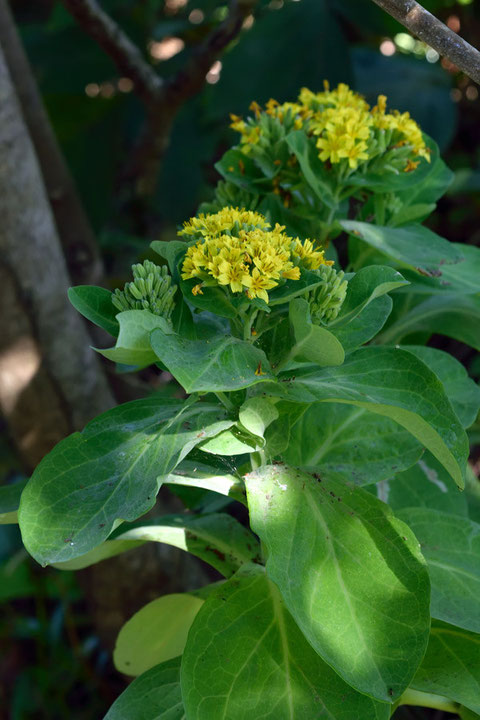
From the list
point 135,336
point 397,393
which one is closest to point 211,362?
point 135,336

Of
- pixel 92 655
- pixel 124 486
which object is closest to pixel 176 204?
pixel 92 655

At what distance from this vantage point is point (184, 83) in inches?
60.1

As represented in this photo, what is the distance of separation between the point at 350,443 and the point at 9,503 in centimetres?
35

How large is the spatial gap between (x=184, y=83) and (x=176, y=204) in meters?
0.50

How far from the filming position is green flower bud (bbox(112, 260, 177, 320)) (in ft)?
1.93

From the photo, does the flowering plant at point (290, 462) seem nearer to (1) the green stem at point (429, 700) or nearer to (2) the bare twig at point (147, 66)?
(1) the green stem at point (429, 700)

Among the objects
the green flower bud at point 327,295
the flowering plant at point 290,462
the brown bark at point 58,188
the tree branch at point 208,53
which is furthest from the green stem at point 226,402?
the tree branch at point 208,53

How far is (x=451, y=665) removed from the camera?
698 mm

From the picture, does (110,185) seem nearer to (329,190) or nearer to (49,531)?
(329,190)

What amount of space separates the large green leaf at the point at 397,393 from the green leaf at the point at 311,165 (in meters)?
0.21

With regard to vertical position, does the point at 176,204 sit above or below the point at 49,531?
below

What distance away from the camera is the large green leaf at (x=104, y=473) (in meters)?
0.56

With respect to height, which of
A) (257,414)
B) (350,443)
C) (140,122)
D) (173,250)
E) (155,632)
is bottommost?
(155,632)

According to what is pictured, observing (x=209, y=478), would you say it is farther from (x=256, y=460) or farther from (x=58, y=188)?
(x=58, y=188)
